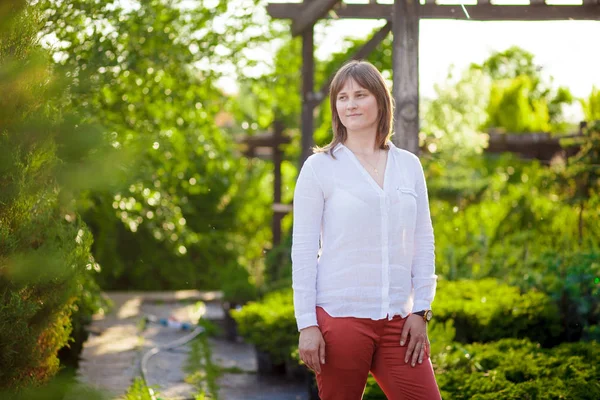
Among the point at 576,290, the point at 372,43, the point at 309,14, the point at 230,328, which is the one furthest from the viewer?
the point at 230,328

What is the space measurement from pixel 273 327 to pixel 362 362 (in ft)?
10.4

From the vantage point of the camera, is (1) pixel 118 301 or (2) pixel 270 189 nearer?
(1) pixel 118 301

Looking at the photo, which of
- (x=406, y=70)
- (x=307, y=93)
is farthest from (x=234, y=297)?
(x=406, y=70)

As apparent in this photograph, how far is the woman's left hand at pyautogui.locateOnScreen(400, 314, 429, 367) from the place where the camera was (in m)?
2.46

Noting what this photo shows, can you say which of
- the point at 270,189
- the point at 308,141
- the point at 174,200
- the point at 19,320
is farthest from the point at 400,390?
the point at 270,189

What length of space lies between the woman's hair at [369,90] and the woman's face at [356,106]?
0.05ft

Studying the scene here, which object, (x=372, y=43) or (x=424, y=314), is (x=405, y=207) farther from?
(x=372, y=43)

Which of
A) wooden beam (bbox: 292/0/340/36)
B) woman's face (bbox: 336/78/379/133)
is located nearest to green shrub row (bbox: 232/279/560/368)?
wooden beam (bbox: 292/0/340/36)

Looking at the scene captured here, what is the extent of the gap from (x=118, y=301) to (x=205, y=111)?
388 cm

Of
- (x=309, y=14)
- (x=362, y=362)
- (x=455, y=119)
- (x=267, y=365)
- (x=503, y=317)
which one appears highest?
(x=309, y=14)

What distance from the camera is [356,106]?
257 cm

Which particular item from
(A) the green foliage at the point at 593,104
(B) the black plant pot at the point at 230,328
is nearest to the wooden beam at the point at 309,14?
(B) the black plant pot at the point at 230,328

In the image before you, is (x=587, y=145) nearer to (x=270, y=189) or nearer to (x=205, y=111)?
(x=205, y=111)

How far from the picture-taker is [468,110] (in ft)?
32.8
